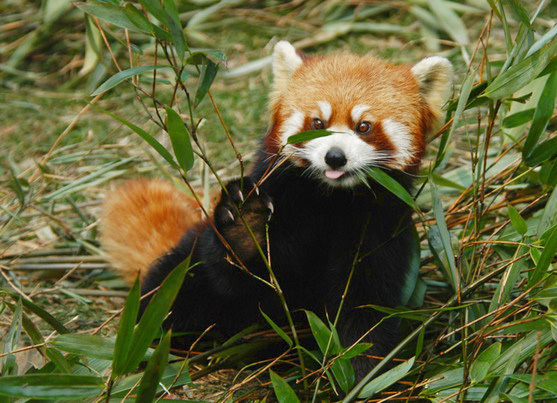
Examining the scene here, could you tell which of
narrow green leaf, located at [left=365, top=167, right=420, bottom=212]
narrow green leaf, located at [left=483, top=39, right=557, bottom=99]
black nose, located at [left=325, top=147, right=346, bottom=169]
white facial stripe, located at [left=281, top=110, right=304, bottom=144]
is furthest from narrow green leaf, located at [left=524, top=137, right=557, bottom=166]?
white facial stripe, located at [left=281, top=110, right=304, bottom=144]

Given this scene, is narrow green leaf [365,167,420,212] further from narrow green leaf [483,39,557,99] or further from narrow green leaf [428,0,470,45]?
narrow green leaf [428,0,470,45]

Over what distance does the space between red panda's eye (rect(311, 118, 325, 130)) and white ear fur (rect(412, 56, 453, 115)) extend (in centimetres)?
43

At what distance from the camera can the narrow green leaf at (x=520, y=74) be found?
1885 millimetres

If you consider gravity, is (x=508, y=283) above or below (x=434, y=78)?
below

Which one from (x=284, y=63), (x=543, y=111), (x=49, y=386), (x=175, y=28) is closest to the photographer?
(x=49, y=386)

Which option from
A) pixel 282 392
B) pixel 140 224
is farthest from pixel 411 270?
pixel 140 224

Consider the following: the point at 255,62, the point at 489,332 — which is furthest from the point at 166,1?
the point at 255,62

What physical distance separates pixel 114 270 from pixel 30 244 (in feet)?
1.84

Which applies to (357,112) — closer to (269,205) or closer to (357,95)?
(357,95)

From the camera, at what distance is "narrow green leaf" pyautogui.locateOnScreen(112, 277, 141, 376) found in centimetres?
151

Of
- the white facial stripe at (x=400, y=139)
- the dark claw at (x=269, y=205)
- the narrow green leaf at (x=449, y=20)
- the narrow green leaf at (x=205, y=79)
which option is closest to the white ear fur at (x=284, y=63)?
the white facial stripe at (x=400, y=139)

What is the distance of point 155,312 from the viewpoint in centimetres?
153

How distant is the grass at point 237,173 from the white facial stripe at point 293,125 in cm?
43

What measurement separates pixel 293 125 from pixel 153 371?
1.06 metres
